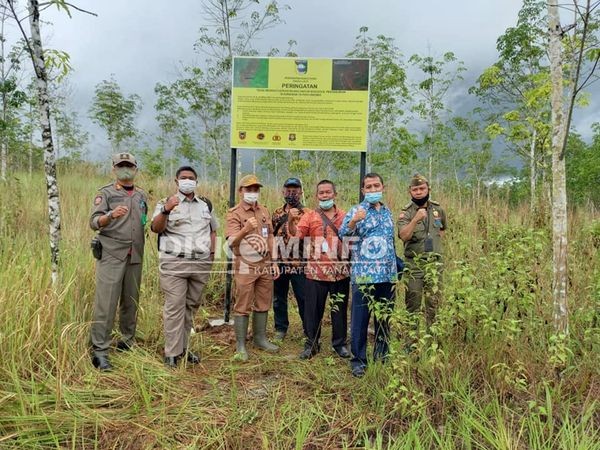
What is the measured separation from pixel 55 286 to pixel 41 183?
20.6 feet

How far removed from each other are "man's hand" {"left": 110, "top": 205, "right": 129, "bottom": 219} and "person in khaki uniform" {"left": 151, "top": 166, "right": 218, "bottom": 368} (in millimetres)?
246

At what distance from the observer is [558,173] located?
269 cm

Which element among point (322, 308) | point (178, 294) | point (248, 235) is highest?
point (248, 235)

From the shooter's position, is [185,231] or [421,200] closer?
[421,200]

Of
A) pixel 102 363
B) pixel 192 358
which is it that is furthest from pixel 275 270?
pixel 102 363

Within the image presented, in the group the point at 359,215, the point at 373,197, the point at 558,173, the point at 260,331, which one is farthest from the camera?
the point at 260,331

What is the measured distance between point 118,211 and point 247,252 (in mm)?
1211

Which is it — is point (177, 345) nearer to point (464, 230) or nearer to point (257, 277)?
point (257, 277)

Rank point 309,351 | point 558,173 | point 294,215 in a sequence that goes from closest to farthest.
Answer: point 558,173, point 309,351, point 294,215

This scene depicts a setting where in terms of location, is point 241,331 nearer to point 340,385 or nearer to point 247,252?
point 247,252

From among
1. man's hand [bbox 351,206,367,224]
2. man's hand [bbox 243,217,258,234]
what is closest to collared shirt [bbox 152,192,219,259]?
man's hand [bbox 243,217,258,234]

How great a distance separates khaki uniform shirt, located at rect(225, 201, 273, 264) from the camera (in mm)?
3820

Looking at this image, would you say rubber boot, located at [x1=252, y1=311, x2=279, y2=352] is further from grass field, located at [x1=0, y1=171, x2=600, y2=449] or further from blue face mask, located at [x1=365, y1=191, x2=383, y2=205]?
blue face mask, located at [x1=365, y1=191, x2=383, y2=205]

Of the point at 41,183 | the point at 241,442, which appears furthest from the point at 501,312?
the point at 41,183
